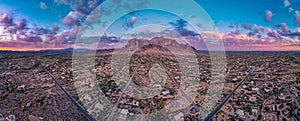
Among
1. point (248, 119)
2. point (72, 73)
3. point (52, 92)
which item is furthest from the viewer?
point (72, 73)

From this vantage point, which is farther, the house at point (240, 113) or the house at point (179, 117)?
the house at point (240, 113)

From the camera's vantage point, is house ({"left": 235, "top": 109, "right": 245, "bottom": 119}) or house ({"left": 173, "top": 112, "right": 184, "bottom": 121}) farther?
house ({"left": 235, "top": 109, "right": 245, "bottom": 119})

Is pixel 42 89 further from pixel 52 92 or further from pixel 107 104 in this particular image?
pixel 107 104

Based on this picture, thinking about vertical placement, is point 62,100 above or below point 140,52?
below

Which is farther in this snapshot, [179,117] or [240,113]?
[240,113]

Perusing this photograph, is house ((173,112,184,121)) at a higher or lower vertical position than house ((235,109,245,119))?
higher

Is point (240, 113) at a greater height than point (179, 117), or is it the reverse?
point (179, 117)

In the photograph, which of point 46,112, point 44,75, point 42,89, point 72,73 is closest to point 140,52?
point 72,73

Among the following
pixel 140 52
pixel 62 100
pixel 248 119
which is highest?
pixel 140 52

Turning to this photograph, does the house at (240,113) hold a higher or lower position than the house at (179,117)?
lower

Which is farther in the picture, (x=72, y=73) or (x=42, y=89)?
(x=72, y=73)

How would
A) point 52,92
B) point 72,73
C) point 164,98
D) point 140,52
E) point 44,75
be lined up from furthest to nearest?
point 140,52, point 72,73, point 44,75, point 52,92, point 164,98
